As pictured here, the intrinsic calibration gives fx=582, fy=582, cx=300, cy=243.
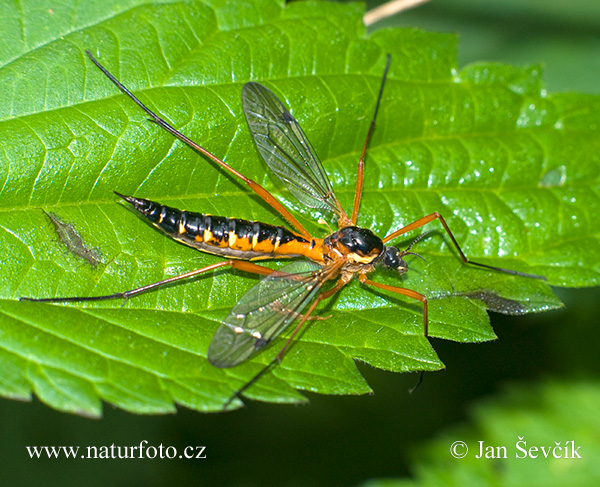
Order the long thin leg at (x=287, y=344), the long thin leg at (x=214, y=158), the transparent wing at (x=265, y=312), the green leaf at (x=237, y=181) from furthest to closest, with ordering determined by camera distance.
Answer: the long thin leg at (x=214, y=158)
the transparent wing at (x=265, y=312)
the green leaf at (x=237, y=181)
the long thin leg at (x=287, y=344)

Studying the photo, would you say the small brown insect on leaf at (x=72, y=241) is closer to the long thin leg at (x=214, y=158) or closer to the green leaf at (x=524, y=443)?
the long thin leg at (x=214, y=158)

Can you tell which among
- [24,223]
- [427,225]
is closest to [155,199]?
[24,223]

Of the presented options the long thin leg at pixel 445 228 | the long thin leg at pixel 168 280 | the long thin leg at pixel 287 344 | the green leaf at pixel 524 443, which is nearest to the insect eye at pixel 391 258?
the long thin leg at pixel 445 228

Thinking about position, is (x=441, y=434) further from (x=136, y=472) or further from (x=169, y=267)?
(x=169, y=267)

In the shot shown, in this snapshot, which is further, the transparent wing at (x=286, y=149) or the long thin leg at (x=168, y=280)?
the transparent wing at (x=286, y=149)

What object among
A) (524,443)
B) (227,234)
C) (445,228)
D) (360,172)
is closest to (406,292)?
(445,228)

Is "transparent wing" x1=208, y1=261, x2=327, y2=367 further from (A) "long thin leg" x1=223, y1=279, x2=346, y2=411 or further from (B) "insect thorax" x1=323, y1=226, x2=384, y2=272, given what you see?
(B) "insect thorax" x1=323, y1=226, x2=384, y2=272
